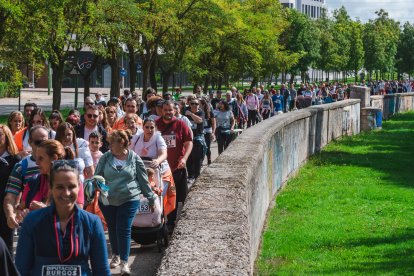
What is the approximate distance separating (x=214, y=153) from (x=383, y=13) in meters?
130

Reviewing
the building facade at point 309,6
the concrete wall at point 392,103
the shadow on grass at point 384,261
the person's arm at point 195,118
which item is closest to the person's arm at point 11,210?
the shadow on grass at point 384,261

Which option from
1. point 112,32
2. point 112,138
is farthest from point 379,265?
point 112,32

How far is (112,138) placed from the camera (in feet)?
29.7

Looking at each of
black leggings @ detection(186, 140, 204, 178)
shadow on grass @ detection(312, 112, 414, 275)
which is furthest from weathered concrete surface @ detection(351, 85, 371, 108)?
black leggings @ detection(186, 140, 204, 178)

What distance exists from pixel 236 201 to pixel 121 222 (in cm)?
184

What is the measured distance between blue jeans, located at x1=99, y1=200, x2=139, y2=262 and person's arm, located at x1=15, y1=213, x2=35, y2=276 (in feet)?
12.7

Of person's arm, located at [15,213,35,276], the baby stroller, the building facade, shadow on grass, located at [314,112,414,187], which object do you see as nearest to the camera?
person's arm, located at [15,213,35,276]

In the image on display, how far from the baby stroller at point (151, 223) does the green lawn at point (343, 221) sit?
1.13m

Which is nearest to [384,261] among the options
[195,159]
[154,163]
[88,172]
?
[154,163]

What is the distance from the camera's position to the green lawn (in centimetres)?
1073

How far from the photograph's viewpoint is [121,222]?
9.20 metres

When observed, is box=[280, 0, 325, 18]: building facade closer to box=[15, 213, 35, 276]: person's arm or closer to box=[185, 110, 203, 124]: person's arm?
box=[185, 110, 203, 124]: person's arm

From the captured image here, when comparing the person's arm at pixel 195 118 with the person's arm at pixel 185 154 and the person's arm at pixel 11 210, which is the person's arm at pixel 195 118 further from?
the person's arm at pixel 11 210

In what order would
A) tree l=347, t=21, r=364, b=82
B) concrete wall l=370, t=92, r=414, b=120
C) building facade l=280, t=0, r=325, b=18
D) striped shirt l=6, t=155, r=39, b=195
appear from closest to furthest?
striped shirt l=6, t=155, r=39, b=195 → concrete wall l=370, t=92, r=414, b=120 → tree l=347, t=21, r=364, b=82 → building facade l=280, t=0, r=325, b=18
